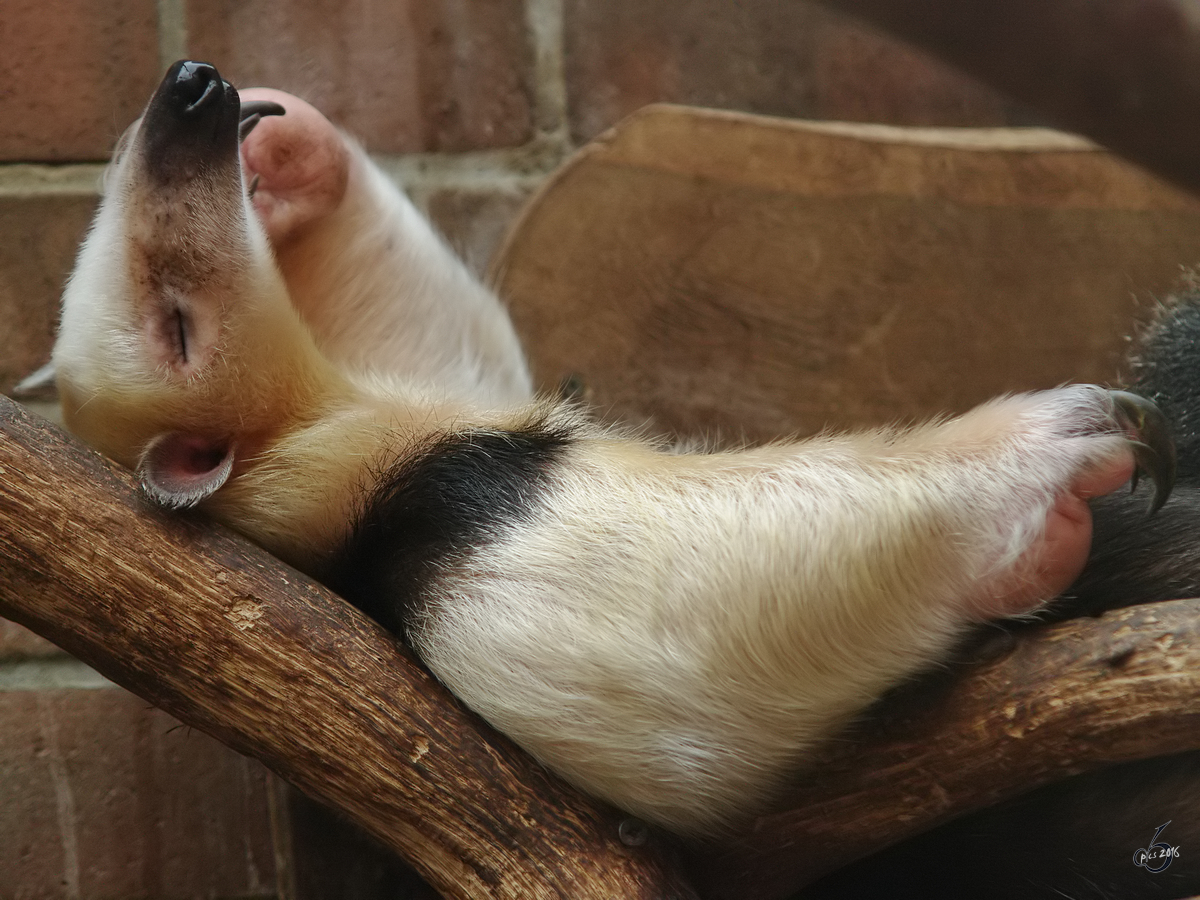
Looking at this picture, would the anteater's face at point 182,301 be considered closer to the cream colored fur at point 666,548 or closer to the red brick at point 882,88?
the cream colored fur at point 666,548

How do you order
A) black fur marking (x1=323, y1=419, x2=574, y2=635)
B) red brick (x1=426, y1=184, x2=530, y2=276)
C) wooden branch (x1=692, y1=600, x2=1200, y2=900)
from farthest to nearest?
1. red brick (x1=426, y1=184, x2=530, y2=276)
2. black fur marking (x1=323, y1=419, x2=574, y2=635)
3. wooden branch (x1=692, y1=600, x2=1200, y2=900)

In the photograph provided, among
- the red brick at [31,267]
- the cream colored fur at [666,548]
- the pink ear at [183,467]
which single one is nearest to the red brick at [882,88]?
the cream colored fur at [666,548]

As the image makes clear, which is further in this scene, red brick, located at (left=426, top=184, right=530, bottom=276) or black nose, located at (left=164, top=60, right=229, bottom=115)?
red brick, located at (left=426, top=184, right=530, bottom=276)

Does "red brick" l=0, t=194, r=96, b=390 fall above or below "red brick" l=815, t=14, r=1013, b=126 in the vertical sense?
below

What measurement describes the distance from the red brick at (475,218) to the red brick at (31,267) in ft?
1.41

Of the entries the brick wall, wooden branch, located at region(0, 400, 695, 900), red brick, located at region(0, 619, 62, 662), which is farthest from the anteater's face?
red brick, located at region(0, 619, 62, 662)

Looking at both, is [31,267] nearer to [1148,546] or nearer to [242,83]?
[242,83]

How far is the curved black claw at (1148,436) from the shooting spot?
0.77 m

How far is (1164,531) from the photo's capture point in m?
0.85

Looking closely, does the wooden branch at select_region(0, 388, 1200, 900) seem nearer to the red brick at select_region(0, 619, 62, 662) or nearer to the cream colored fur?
the cream colored fur

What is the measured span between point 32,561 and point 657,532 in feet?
1.38

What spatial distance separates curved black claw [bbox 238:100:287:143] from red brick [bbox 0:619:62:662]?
2.17 feet

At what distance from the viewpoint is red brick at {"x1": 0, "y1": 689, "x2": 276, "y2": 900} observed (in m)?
1.26

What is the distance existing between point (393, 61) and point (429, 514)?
0.83 m
